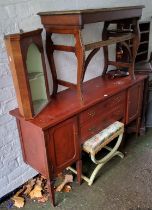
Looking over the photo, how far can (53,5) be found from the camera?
6.49 ft

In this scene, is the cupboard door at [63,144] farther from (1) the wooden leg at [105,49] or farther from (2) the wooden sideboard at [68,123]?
(1) the wooden leg at [105,49]

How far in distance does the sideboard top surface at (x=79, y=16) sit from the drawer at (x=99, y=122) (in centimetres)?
86

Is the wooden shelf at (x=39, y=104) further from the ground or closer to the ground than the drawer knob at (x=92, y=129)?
further from the ground

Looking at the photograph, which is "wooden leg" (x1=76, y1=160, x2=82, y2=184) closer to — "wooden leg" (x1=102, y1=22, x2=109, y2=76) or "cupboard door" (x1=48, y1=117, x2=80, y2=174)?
"cupboard door" (x1=48, y1=117, x2=80, y2=174)

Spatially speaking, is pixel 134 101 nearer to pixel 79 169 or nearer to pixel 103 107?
pixel 103 107

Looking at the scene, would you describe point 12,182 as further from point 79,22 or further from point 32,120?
point 79,22

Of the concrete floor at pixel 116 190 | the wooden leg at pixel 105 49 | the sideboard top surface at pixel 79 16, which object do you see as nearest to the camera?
the sideboard top surface at pixel 79 16

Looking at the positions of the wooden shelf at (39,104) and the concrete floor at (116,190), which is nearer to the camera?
the wooden shelf at (39,104)

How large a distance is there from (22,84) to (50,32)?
22.2 inches

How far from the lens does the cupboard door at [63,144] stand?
5.88ft

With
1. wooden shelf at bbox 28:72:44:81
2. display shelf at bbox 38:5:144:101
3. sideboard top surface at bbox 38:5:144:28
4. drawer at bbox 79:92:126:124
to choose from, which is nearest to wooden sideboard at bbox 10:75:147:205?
drawer at bbox 79:92:126:124

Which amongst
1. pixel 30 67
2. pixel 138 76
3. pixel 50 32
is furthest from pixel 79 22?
pixel 138 76

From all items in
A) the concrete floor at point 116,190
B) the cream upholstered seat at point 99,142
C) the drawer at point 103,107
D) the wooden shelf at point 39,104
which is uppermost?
the wooden shelf at point 39,104

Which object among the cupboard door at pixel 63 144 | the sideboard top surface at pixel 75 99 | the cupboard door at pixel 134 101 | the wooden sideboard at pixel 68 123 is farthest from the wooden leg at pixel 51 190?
the cupboard door at pixel 134 101
